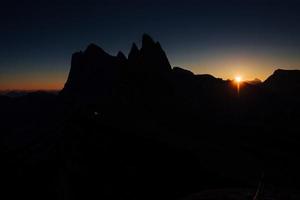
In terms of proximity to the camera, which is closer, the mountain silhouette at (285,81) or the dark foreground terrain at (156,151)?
the dark foreground terrain at (156,151)

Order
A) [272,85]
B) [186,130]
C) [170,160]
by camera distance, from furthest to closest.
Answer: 1. [272,85]
2. [186,130]
3. [170,160]

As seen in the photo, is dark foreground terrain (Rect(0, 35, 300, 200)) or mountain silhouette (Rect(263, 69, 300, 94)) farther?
mountain silhouette (Rect(263, 69, 300, 94))

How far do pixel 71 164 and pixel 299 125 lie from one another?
262 feet

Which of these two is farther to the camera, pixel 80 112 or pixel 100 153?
pixel 80 112

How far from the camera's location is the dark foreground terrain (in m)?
34.5

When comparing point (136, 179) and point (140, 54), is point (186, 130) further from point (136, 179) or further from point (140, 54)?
point (140, 54)

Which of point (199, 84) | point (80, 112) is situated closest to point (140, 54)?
point (199, 84)

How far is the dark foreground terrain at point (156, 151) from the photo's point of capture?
34.5 meters

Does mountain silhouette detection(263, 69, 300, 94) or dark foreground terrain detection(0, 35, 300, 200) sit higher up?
mountain silhouette detection(263, 69, 300, 94)

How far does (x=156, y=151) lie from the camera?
3984 cm

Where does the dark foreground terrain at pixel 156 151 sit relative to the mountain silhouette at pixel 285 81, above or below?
below

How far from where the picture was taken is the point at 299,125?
91.1 metres

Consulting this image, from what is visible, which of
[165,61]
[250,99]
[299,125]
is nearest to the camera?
[299,125]

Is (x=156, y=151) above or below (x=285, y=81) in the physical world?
below
